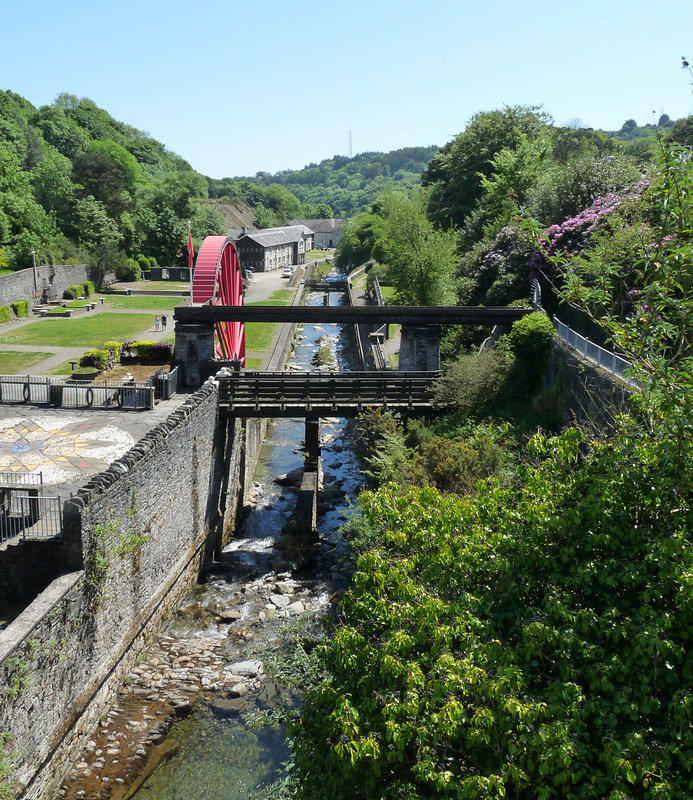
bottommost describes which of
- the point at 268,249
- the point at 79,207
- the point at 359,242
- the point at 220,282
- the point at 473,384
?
the point at 473,384

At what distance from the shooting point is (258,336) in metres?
39.8

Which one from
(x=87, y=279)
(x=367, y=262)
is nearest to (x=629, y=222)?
(x=87, y=279)

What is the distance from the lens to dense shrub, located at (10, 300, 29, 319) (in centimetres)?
4125

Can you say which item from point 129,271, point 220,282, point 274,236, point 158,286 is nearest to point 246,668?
point 220,282

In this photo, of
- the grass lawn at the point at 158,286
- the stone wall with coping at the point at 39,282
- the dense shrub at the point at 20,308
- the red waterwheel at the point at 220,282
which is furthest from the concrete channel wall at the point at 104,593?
the grass lawn at the point at 158,286

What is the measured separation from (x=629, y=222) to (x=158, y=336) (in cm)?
2341

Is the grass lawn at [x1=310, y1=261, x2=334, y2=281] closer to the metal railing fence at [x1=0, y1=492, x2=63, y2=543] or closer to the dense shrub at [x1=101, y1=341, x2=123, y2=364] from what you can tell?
the dense shrub at [x1=101, y1=341, x2=123, y2=364]

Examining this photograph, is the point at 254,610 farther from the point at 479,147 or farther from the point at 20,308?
the point at 479,147

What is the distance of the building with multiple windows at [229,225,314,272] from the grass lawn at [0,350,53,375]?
4942 cm

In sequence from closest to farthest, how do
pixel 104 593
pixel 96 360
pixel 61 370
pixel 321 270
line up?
1. pixel 104 593
2. pixel 96 360
3. pixel 61 370
4. pixel 321 270

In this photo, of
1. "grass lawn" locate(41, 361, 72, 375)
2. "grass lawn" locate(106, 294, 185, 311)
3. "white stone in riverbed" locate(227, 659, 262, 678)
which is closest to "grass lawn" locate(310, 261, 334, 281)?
"grass lawn" locate(106, 294, 185, 311)

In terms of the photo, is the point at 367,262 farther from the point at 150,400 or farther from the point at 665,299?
the point at 665,299

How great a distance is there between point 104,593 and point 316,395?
34.4 feet

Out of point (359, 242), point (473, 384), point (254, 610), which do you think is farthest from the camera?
point (359, 242)
